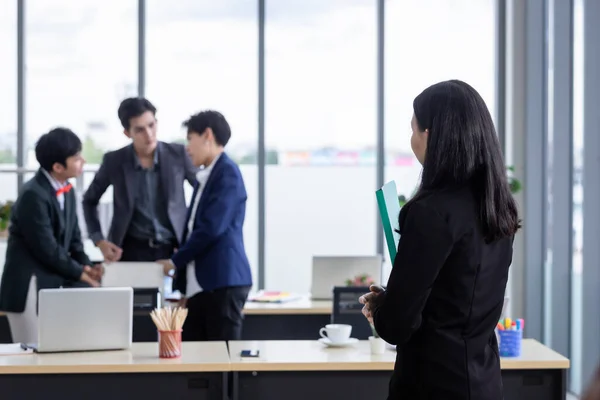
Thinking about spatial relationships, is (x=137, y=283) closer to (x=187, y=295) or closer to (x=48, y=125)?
(x=187, y=295)

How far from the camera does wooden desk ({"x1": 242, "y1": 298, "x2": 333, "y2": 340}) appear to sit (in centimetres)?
532

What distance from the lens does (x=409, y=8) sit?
780 centimetres

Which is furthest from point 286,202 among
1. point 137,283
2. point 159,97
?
point 137,283

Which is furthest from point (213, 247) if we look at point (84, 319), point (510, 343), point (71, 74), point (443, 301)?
point (71, 74)

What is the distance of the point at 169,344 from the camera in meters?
3.55

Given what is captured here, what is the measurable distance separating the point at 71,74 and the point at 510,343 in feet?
16.7

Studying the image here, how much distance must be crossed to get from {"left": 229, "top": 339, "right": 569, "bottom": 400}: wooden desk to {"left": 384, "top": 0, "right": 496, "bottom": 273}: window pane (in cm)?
425

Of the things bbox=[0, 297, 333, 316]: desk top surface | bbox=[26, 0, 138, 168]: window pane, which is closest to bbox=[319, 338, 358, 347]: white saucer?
bbox=[0, 297, 333, 316]: desk top surface

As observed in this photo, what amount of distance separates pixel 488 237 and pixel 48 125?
602 cm

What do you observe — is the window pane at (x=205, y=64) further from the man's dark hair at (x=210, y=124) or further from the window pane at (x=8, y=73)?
the man's dark hair at (x=210, y=124)

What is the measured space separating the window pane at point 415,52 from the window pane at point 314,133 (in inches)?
8.2

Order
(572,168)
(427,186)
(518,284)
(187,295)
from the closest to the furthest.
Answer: (427,186) < (187,295) < (572,168) < (518,284)

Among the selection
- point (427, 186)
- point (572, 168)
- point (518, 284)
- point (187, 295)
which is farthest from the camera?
point (518, 284)

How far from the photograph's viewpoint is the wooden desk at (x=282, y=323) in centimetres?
532
